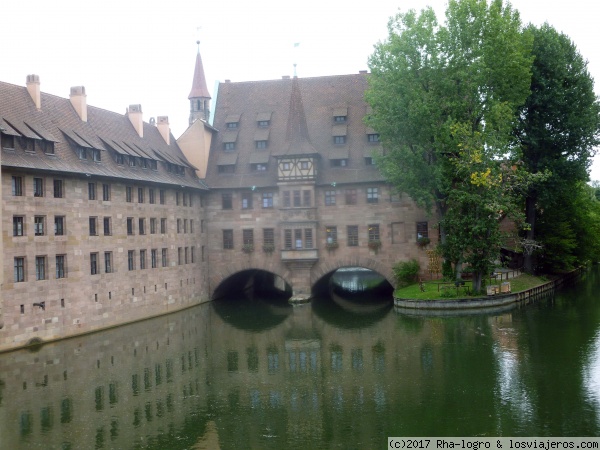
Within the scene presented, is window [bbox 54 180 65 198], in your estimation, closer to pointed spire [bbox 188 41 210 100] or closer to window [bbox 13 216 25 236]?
window [bbox 13 216 25 236]

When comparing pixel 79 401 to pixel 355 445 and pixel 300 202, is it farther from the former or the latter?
pixel 300 202

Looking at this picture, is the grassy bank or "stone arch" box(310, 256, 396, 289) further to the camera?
"stone arch" box(310, 256, 396, 289)

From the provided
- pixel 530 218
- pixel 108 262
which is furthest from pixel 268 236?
pixel 530 218

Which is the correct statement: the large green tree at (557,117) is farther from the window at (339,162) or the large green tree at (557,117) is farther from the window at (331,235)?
the window at (331,235)

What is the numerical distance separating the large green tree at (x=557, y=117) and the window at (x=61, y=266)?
33143 mm

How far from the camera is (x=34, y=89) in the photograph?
140 feet

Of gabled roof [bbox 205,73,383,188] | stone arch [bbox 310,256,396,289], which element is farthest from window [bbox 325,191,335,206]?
stone arch [bbox 310,256,396,289]

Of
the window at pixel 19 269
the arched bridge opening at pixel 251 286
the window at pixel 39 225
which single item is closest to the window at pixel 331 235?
the arched bridge opening at pixel 251 286

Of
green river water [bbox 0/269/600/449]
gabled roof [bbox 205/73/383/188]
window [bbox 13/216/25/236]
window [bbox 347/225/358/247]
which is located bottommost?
green river water [bbox 0/269/600/449]

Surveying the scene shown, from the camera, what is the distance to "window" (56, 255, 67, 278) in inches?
1569

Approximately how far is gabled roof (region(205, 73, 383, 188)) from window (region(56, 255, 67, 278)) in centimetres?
2024

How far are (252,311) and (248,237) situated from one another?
783cm

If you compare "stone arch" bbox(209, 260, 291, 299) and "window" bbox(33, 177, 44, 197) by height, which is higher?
"window" bbox(33, 177, 44, 197)

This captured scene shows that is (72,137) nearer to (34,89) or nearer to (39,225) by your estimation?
(34,89)
